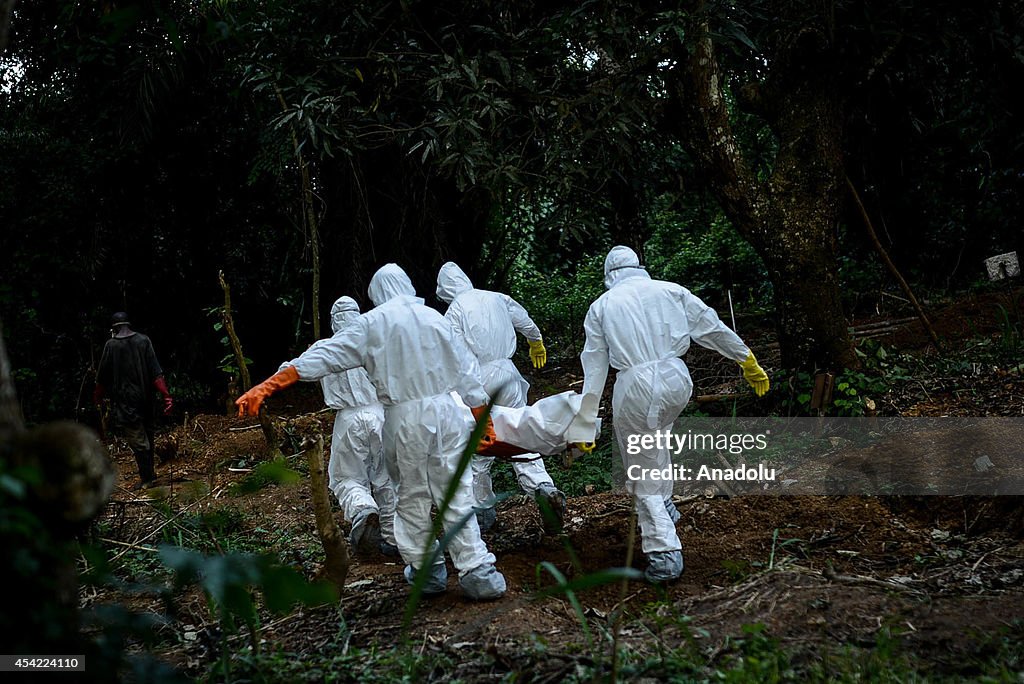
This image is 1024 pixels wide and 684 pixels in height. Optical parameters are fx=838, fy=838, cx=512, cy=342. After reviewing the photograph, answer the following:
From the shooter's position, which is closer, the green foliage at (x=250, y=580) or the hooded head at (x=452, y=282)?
the green foliage at (x=250, y=580)

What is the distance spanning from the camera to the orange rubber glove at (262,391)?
4.85 metres

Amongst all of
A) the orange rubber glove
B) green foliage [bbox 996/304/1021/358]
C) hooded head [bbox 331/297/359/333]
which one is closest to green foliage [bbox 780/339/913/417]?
green foliage [bbox 996/304/1021/358]

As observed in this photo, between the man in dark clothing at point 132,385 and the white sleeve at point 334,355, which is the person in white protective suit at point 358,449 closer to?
the white sleeve at point 334,355

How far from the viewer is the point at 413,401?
17.0ft

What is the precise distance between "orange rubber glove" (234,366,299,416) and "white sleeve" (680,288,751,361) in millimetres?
2585

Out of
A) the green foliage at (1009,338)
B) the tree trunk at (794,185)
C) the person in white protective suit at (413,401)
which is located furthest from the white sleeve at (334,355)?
the green foliage at (1009,338)

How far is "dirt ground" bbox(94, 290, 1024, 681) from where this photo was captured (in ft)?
11.6

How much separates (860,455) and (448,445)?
10.6 feet

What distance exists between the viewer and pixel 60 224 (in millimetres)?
11414

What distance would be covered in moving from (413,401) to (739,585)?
216 centimetres

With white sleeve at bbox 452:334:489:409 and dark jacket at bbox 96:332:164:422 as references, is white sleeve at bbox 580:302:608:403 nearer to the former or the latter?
white sleeve at bbox 452:334:489:409

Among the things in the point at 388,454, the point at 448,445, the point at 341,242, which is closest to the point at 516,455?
the point at 448,445

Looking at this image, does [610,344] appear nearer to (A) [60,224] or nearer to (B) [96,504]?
(B) [96,504]

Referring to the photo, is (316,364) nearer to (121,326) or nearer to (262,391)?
(262,391)
